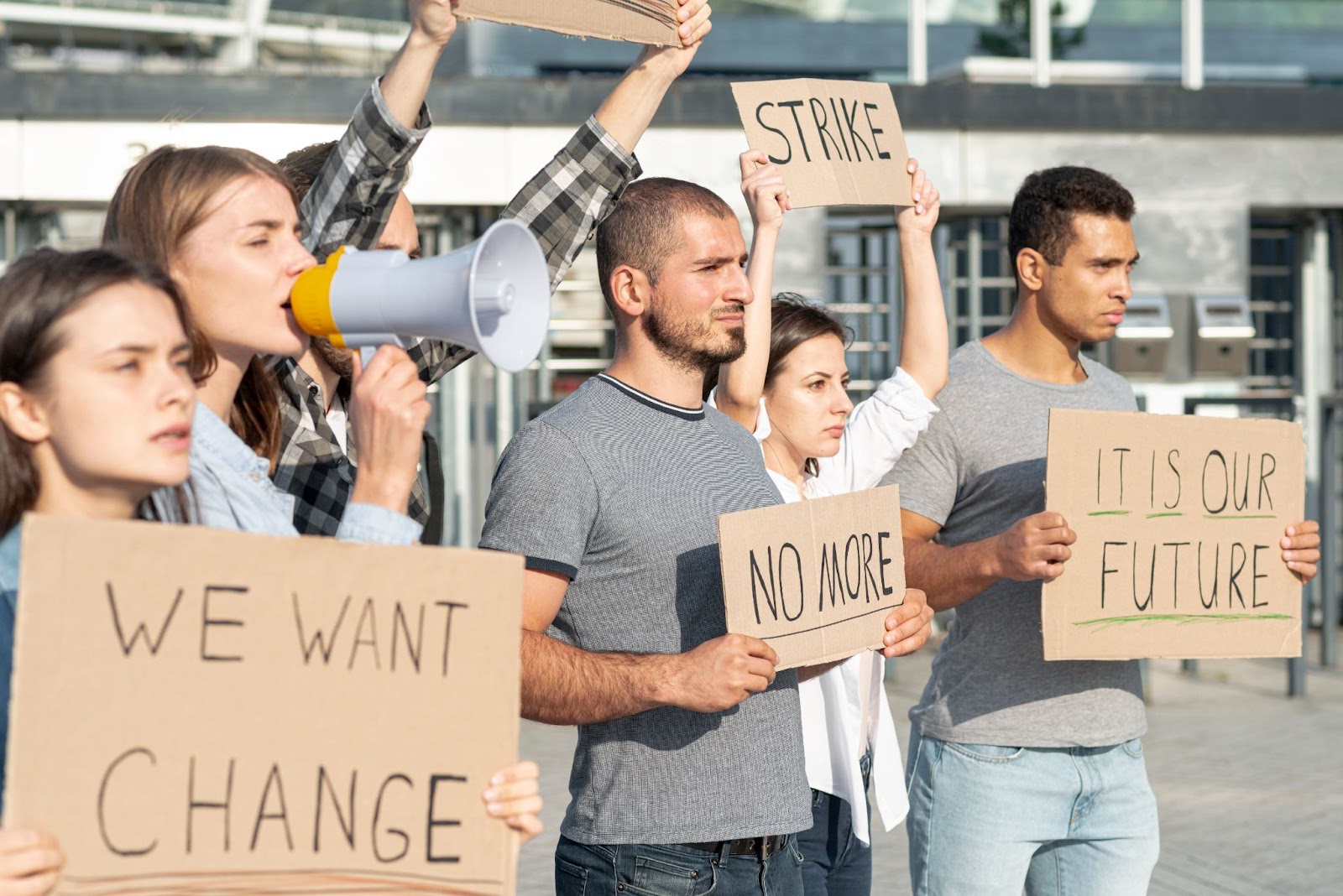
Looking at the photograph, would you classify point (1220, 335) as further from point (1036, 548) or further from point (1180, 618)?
point (1036, 548)

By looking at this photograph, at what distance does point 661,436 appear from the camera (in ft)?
10.5

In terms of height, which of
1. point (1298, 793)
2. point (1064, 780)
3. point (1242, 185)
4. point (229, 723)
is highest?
point (1242, 185)

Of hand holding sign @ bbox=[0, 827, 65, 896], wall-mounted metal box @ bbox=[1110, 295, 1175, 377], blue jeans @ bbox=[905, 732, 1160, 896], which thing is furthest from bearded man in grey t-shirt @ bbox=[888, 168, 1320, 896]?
wall-mounted metal box @ bbox=[1110, 295, 1175, 377]

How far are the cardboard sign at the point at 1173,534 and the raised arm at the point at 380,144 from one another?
1.54 meters

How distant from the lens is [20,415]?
2.02 m

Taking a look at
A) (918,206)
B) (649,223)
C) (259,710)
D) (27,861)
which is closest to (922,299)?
(918,206)

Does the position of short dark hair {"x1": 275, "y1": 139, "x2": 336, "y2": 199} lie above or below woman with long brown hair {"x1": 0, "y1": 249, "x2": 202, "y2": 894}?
above

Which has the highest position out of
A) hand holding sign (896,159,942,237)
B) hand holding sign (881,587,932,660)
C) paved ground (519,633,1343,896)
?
hand holding sign (896,159,942,237)

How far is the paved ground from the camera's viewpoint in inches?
261

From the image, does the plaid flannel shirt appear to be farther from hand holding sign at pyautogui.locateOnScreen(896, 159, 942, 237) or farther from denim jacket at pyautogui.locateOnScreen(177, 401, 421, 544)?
hand holding sign at pyautogui.locateOnScreen(896, 159, 942, 237)

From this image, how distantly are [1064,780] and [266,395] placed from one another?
6.92ft

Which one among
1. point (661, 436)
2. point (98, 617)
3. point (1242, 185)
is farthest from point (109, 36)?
point (98, 617)

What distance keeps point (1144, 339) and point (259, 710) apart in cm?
1005

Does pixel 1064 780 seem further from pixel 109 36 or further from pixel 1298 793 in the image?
pixel 109 36
